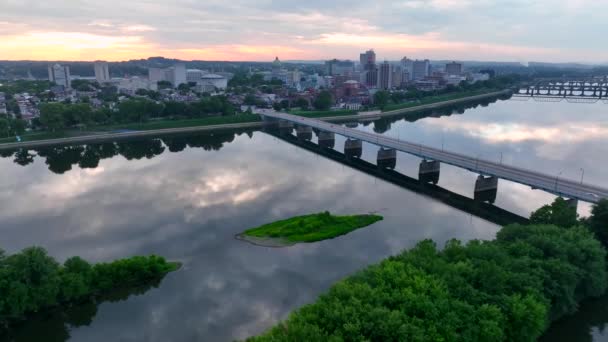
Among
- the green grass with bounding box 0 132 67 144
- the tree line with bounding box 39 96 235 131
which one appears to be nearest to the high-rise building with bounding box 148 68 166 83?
the tree line with bounding box 39 96 235 131

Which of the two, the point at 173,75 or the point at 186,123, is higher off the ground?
the point at 173,75

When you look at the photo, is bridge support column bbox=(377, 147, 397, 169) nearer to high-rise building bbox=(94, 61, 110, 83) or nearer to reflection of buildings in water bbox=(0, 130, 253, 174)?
reflection of buildings in water bbox=(0, 130, 253, 174)

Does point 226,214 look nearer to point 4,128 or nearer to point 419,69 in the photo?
point 4,128

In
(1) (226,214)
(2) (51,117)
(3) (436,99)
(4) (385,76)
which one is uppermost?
(4) (385,76)

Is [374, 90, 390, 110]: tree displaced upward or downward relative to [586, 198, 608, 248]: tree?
upward

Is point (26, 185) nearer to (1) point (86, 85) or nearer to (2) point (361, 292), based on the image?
(2) point (361, 292)

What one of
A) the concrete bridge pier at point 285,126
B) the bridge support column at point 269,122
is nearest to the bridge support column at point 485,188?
the concrete bridge pier at point 285,126

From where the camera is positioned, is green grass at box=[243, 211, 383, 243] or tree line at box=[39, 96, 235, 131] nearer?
green grass at box=[243, 211, 383, 243]

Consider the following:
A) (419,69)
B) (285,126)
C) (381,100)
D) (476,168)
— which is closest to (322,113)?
(285,126)
